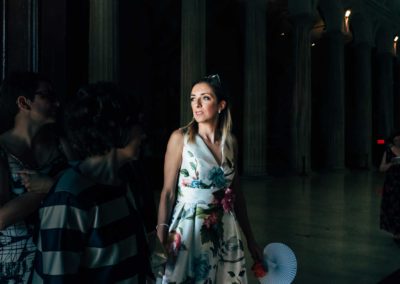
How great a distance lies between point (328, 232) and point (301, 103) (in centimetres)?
1175

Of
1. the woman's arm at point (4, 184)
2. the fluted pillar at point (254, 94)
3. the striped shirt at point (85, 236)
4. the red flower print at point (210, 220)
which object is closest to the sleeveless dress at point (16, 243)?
the woman's arm at point (4, 184)

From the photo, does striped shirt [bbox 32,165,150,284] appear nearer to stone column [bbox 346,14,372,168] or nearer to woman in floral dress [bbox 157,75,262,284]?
woman in floral dress [bbox 157,75,262,284]

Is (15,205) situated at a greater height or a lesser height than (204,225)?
greater

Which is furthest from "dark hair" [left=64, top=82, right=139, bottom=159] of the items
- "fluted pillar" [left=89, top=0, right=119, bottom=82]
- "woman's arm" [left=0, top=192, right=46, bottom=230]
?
"fluted pillar" [left=89, top=0, right=119, bottom=82]

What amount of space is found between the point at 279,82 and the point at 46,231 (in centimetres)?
2320

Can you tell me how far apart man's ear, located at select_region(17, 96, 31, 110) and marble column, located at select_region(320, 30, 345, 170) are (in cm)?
1966

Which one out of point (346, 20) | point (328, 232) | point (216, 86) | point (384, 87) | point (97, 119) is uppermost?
point (346, 20)

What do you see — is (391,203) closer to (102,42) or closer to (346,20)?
(102,42)

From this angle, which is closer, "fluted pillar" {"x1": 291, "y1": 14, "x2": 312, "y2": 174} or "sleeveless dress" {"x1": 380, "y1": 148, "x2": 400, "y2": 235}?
"sleeveless dress" {"x1": 380, "y1": 148, "x2": 400, "y2": 235}

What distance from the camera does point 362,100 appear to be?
73.5 ft

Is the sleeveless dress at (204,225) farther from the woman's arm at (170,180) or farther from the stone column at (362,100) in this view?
the stone column at (362,100)

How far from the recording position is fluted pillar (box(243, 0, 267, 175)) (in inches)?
597

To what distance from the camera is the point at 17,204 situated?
176 cm

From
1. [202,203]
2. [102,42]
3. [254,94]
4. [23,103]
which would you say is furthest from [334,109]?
[23,103]
